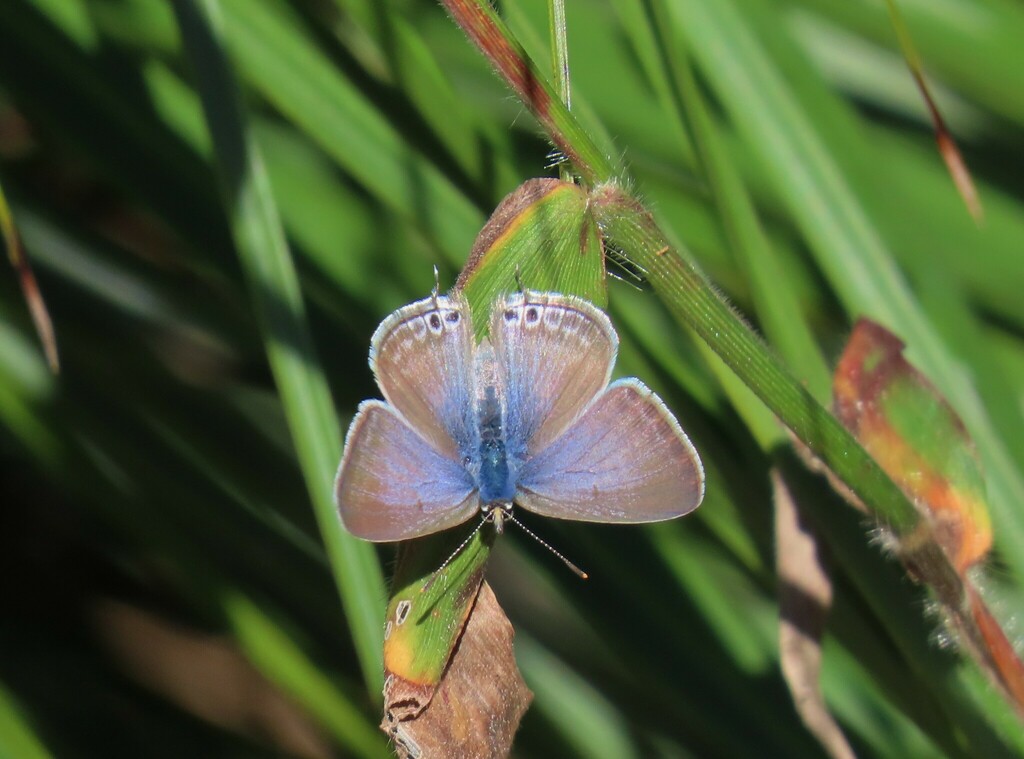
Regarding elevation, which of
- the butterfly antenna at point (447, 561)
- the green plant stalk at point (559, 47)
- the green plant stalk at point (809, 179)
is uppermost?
the green plant stalk at point (809, 179)

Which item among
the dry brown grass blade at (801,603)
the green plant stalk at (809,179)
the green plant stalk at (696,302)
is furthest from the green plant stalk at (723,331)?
the green plant stalk at (809,179)

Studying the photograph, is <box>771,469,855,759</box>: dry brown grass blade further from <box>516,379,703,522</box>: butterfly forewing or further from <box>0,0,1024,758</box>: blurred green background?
<box>516,379,703,522</box>: butterfly forewing

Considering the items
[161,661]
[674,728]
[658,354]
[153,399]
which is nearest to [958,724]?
[658,354]

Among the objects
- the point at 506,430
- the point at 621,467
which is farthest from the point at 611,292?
→ the point at 621,467

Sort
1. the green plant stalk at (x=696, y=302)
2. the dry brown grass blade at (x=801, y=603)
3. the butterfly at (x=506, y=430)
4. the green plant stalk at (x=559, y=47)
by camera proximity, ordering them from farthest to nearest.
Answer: the dry brown grass blade at (x=801, y=603) < the butterfly at (x=506, y=430) < the green plant stalk at (x=559, y=47) < the green plant stalk at (x=696, y=302)

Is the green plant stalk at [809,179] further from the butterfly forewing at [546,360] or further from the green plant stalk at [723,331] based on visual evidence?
the green plant stalk at [723,331]

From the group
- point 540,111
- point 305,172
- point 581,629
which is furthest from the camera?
point 581,629

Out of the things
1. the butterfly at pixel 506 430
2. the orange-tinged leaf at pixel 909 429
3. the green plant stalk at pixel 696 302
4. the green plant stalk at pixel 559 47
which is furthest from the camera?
the orange-tinged leaf at pixel 909 429

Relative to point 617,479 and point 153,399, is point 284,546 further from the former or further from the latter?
point 617,479
